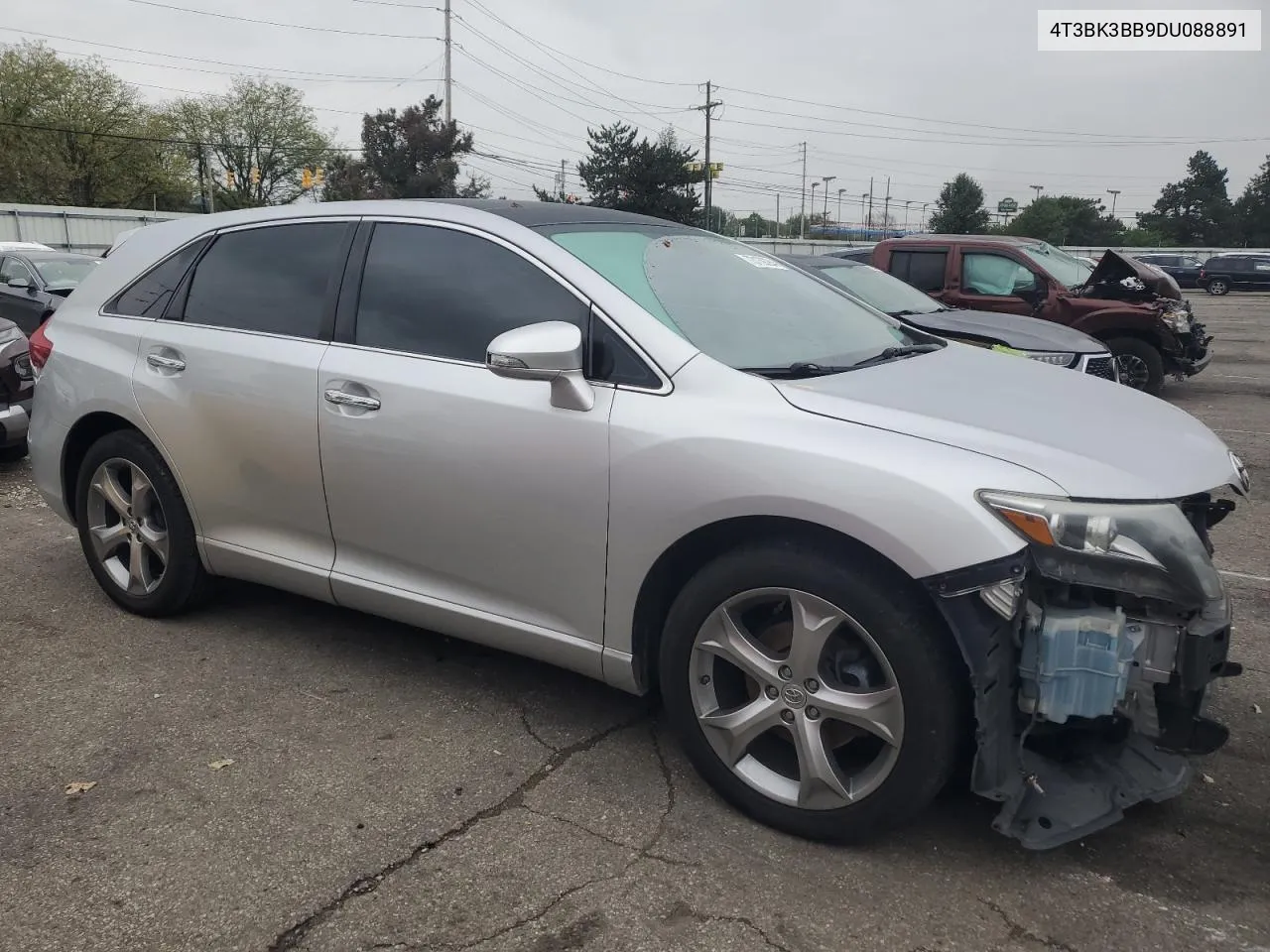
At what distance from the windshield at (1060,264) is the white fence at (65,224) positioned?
2882 cm

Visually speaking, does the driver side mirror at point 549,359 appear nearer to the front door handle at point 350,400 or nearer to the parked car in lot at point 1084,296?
the front door handle at point 350,400

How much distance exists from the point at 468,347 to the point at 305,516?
0.92 metres

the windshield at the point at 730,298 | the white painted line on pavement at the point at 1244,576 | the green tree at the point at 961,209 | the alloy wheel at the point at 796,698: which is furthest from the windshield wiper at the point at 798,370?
the green tree at the point at 961,209

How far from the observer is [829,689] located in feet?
8.26

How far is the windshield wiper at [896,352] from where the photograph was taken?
316 cm

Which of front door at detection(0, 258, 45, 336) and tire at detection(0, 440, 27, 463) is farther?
front door at detection(0, 258, 45, 336)

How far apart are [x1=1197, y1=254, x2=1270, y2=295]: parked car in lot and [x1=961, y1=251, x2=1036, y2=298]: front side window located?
32339mm

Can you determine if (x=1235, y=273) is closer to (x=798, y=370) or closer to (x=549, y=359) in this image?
(x=798, y=370)

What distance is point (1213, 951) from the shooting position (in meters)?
2.24

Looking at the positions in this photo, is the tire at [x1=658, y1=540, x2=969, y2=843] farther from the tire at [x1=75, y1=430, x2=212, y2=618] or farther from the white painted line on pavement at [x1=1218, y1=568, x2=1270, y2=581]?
the white painted line on pavement at [x1=1218, y1=568, x2=1270, y2=581]

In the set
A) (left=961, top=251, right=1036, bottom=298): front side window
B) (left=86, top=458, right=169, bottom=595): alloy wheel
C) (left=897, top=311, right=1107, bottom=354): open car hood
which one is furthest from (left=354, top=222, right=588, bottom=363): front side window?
(left=961, top=251, right=1036, bottom=298): front side window

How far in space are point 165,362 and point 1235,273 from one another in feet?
138

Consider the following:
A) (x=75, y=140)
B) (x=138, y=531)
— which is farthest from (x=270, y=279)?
(x=75, y=140)

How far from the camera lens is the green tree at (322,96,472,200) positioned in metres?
47.7
